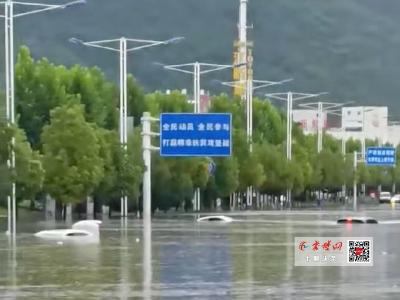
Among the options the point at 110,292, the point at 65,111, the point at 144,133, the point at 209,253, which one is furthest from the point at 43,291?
the point at 65,111

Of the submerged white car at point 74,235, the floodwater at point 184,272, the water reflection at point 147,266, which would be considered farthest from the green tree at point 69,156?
the floodwater at point 184,272

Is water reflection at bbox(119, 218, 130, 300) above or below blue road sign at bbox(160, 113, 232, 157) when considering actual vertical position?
below

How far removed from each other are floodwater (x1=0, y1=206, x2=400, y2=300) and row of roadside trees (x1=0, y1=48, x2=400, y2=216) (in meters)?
4.38

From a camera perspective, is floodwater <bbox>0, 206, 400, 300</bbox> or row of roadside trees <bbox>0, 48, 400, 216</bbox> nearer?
floodwater <bbox>0, 206, 400, 300</bbox>

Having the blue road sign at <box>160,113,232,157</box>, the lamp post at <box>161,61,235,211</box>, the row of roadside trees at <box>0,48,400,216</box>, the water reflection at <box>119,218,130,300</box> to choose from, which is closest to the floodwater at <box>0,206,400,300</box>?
the water reflection at <box>119,218,130,300</box>

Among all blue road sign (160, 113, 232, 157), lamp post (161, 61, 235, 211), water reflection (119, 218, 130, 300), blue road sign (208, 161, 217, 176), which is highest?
lamp post (161, 61, 235, 211)

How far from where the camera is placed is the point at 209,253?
104ft

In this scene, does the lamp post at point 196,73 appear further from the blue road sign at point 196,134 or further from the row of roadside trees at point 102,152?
the blue road sign at point 196,134

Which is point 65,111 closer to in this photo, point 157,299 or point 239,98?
point 157,299

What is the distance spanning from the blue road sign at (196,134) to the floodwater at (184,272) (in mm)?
12103

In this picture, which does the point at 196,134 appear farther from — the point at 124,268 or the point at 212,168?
the point at 212,168

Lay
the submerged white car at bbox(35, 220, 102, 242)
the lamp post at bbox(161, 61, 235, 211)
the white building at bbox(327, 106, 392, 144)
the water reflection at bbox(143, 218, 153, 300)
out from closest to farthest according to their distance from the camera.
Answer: the water reflection at bbox(143, 218, 153, 300)
the submerged white car at bbox(35, 220, 102, 242)
the lamp post at bbox(161, 61, 235, 211)
the white building at bbox(327, 106, 392, 144)

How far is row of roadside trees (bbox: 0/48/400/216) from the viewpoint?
56500 mm

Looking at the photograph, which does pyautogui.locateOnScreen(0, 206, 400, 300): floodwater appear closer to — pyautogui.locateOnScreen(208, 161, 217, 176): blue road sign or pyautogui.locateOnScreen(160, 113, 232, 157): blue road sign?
pyautogui.locateOnScreen(160, 113, 232, 157): blue road sign
